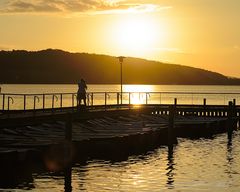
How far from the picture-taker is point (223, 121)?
58156mm

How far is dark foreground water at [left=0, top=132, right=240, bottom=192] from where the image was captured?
1073 inches

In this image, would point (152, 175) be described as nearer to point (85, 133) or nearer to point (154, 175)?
point (154, 175)

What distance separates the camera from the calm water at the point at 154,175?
27.2m

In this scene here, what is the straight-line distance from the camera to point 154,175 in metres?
30.5

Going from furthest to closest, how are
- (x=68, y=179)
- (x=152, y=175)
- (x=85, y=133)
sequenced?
1. (x=85, y=133)
2. (x=152, y=175)
3. (x=68, y=179)

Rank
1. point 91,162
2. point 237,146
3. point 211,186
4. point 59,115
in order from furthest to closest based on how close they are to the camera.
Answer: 1. point 237,146
2. point 59,115
3. point 91,162
4. point 211,186

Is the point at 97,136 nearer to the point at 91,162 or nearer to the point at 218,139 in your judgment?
the point at 91,162

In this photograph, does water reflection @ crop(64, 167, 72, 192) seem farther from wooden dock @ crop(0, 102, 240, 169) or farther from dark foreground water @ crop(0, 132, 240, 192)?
wooden dock @ crop(0, 102, 240, 169)

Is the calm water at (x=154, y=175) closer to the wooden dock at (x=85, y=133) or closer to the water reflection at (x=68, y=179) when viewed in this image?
the water reflection at (x=68, y=179)

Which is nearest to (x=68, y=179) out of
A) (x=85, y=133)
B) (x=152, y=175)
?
(x=152, y=175)

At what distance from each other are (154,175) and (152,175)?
0.10 metres

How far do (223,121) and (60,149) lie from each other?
29251mm

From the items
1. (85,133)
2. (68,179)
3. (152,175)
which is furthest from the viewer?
(85,133)

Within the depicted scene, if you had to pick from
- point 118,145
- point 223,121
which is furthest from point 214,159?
point 223,121
